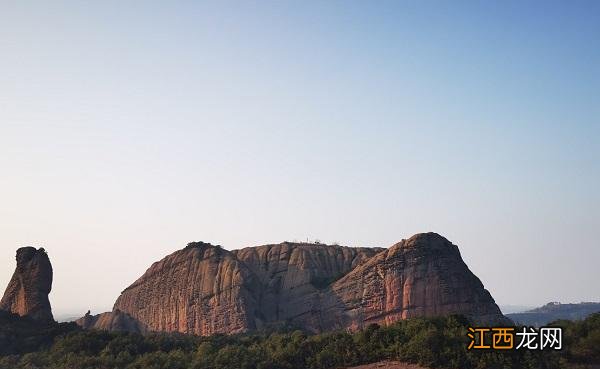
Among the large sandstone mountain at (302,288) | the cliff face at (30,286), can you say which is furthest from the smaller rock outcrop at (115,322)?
the cliff face at (30,286)

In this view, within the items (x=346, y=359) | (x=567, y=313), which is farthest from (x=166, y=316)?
(x=567, y=313)

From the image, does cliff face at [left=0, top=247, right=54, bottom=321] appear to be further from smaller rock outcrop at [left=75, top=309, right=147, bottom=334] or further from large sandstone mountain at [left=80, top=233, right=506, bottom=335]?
large sandstone mountain at [left=80, top=233, right=506, bottom=335]

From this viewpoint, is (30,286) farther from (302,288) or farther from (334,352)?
(334,352)

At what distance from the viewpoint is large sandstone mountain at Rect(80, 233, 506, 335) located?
63.5 m

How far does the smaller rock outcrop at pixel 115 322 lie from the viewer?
3088 inches

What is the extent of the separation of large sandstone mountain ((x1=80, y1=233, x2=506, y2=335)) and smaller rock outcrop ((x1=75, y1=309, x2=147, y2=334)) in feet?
1.05

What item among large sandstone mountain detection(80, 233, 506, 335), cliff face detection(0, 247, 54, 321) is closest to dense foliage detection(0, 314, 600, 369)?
cliff face detection(0, 247, 54, 321)

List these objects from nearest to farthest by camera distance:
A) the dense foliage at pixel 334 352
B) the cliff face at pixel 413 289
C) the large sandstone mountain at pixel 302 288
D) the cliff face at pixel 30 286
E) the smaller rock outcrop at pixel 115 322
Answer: the dense foliage at pixel 334 352 → the cliff face at pixel 30 286 → the cliff face at pixel 413 289 → the large sandstone mountain at pixel 302 288 → the smaller rock outcrop at pixel 115 322

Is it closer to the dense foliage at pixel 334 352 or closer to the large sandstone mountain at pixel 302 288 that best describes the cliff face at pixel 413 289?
the large sandstone mountain at pixel 302 288

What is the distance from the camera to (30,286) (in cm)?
6316

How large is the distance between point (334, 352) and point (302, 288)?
3461 cm

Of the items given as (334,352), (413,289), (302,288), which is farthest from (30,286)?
(334,352)

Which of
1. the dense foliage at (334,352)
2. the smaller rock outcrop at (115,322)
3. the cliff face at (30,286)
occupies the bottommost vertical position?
the dense foliage at (334,352)

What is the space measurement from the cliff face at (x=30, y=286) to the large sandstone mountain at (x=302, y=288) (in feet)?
50.3
